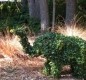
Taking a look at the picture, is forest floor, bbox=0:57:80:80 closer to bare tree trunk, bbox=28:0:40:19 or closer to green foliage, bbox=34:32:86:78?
green foliage, bbox=34:32:86:78

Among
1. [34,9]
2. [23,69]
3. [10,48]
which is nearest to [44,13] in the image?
[34,9]

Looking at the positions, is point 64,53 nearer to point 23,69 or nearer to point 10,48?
point 23,69

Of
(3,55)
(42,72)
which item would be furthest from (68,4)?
(42,72)

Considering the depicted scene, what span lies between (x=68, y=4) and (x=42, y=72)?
23.7 ft

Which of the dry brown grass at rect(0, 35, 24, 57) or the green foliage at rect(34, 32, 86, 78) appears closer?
the green foliage at rect(34, 32, 86, 78)

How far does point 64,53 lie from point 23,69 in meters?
1.21

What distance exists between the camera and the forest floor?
6.61 m

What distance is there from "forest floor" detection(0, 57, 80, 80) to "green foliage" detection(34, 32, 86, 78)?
28cm

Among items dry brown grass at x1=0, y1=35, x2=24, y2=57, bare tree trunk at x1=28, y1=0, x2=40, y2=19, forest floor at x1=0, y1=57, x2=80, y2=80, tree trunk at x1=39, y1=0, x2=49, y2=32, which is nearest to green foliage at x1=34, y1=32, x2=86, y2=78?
forest floor at x1=0, y1=57, x2=80, y2=80

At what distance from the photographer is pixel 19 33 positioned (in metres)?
7.09

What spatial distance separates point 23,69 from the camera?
7.12m

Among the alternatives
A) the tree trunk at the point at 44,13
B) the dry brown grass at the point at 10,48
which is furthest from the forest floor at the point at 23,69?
the tree trunk at the point at 44,13

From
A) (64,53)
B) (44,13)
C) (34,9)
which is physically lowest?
(64,53)

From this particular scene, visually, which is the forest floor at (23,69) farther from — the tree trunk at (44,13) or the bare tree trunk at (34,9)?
the bare tree trunk at (34,9)
